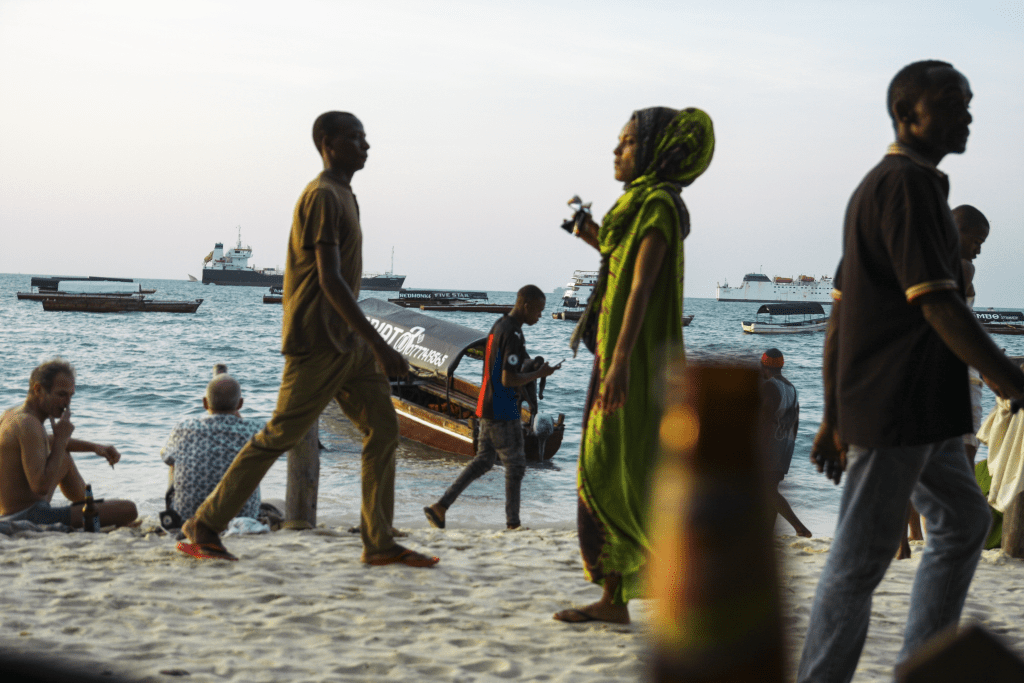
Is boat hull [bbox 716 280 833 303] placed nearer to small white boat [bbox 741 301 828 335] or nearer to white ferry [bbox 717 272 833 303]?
white ferry [bbox 717 272 833 303]

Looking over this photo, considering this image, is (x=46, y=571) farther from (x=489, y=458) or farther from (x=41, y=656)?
(x=489, y=458)

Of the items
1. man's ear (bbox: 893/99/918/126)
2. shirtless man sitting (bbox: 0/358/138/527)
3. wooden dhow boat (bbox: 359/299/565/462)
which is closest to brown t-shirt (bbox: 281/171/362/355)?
shirtless man sitting (bbox: 0/358/138/527)

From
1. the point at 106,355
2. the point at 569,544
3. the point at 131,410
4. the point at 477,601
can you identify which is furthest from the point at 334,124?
the point at 106,355

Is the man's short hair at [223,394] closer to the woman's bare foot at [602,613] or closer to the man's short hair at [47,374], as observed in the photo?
the man's short hair at [47,374]

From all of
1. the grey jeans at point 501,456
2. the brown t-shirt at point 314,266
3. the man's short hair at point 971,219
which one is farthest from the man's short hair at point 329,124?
the man's short hair at point 971,219

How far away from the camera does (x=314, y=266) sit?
4.07 meters

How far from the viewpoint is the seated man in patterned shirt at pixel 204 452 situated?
4.97 meters

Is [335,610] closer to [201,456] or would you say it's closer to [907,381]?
[201,456]

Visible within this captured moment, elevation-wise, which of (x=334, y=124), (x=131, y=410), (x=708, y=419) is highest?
(x=334, y=124)

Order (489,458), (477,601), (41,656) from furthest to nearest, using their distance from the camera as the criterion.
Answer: (489,458) → (477,601) → (41,656)

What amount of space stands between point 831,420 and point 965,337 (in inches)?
19.5

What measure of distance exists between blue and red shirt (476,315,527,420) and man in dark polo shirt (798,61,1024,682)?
392cm

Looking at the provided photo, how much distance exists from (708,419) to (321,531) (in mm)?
4108

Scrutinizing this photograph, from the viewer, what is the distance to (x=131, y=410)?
20.3m
